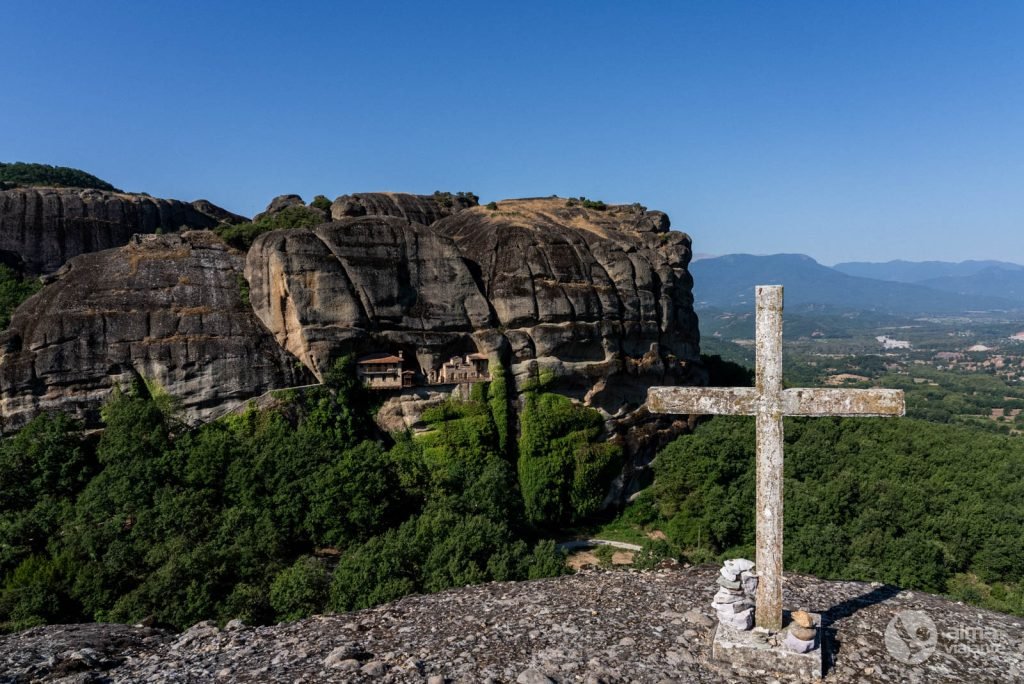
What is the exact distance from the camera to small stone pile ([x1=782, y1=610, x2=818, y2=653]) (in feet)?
30.5

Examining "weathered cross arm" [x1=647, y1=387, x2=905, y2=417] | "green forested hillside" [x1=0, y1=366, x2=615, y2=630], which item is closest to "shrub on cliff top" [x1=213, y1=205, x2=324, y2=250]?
"green forested hillside" [x1=0, y1=366, x2=615, y2=630]

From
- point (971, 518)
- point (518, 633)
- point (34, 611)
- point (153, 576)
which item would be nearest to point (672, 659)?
point (518, 633)

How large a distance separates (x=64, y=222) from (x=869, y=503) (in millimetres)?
43296

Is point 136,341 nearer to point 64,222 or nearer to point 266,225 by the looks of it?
point 266,225

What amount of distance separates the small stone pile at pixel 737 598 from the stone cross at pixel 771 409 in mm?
149

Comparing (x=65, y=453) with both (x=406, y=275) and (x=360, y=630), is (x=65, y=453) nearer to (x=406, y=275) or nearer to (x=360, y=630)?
(x=406, y=275)

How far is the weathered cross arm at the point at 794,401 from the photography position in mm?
9438

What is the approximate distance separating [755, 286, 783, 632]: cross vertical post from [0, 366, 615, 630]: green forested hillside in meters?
7.80

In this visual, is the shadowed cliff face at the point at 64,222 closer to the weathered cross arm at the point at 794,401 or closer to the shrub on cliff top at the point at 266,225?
the shrub on cliff top at the point at 266,225

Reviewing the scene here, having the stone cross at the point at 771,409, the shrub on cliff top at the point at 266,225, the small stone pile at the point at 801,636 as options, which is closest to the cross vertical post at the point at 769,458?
the stone cross at the point at 771,409

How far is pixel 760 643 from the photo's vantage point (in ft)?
31.3

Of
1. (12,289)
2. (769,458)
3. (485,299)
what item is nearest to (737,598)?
(769,458)

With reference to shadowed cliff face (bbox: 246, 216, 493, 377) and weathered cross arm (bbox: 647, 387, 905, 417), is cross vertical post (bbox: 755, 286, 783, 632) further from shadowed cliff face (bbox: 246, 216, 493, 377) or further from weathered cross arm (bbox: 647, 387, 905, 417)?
shadowed cliff face (bbox: 246, 216, 493, 377)

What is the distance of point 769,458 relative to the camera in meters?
9.98
